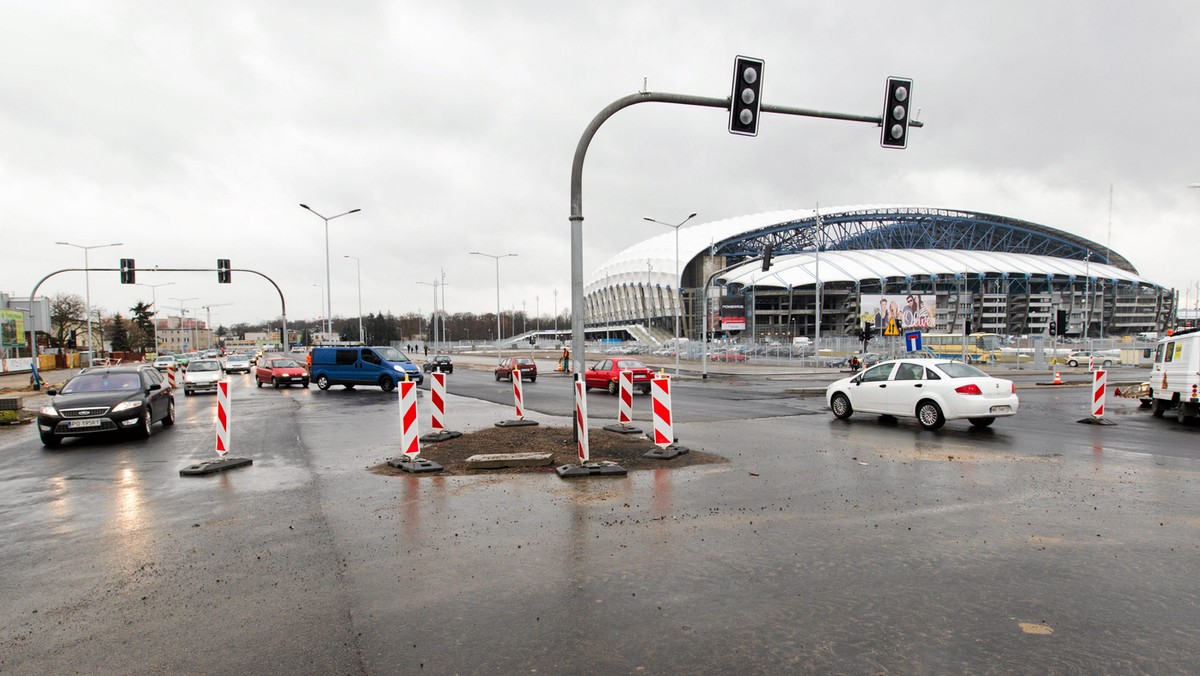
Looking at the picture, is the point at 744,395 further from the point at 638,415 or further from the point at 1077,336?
the point at 1077,336

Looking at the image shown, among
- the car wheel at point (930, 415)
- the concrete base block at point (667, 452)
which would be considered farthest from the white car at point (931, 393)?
the concrete base block at point (667, 452)

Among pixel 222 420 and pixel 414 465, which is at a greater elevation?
pixel 222 420

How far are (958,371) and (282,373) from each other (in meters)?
28.3

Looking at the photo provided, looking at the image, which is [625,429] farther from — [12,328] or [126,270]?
[12,328]

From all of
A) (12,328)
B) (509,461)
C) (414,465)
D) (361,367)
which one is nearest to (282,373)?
(361,367)

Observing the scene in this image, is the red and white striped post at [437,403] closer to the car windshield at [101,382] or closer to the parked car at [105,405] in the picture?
the parked car at [105,405]

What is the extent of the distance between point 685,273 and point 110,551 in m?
100

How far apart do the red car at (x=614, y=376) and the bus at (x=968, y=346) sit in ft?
122

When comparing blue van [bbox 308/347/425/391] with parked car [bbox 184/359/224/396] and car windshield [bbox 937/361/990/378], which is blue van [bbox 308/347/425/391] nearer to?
parked car [bbox 184/359/224/396]

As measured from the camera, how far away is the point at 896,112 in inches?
443

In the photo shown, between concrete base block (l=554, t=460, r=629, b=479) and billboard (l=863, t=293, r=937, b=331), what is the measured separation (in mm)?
54552

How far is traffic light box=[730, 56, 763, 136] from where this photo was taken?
1040 cm

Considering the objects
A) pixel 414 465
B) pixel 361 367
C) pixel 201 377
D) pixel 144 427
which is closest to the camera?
pixel 414 465

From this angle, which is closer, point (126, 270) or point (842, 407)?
point (842, 407)
